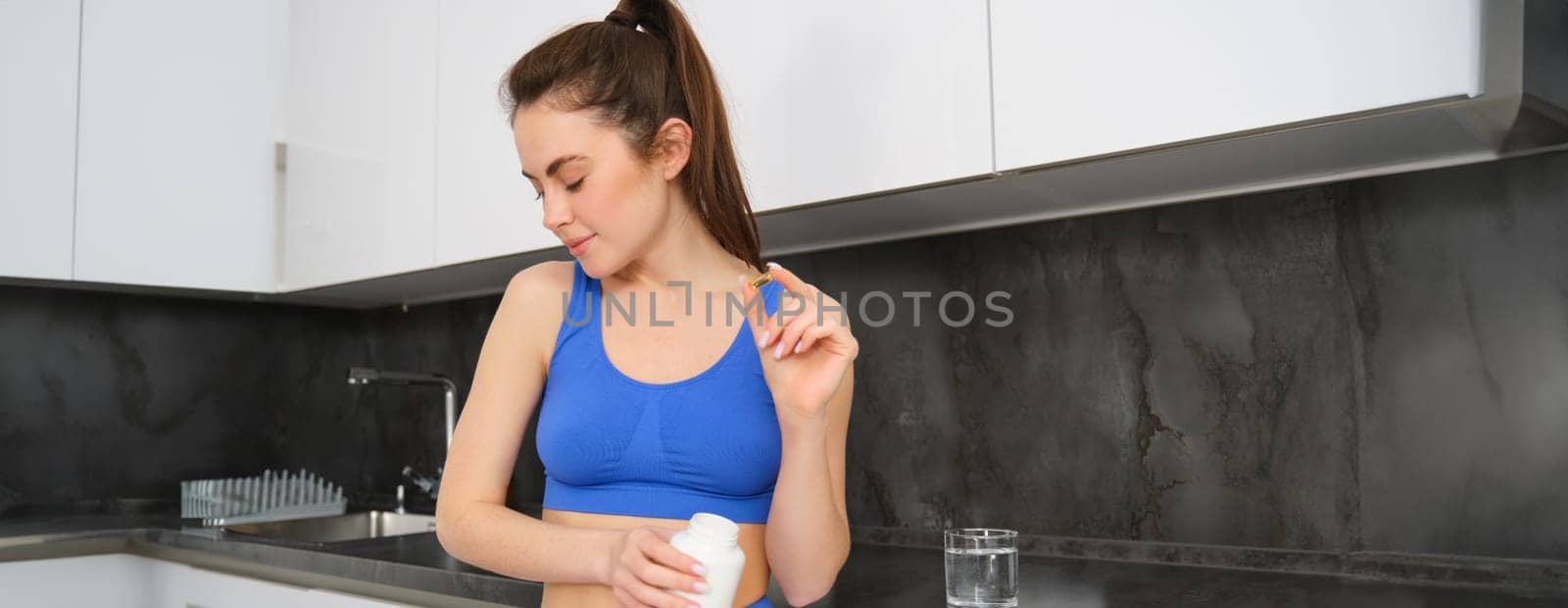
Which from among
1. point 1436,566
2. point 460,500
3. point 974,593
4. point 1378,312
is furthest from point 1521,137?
point 460,500

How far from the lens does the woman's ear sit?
1059mm

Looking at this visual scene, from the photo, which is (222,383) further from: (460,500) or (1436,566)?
(1436,566)

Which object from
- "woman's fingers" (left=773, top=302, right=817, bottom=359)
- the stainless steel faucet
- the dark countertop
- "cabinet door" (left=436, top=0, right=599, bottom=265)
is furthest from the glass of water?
the stainless steel faucet

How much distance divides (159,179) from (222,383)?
59 cm

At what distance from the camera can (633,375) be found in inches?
41.2

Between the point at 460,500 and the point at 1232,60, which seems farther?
the point at 1232,60

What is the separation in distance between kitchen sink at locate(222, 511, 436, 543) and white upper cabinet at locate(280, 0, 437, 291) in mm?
486

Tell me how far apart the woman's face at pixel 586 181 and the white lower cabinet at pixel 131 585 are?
41.5 inches

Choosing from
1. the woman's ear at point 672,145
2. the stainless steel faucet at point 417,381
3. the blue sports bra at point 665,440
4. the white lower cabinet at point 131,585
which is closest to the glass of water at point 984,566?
the blue sports bra at point 665,440

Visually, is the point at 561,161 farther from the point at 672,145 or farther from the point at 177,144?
the point at 177,144

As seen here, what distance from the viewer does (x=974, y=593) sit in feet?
3.86

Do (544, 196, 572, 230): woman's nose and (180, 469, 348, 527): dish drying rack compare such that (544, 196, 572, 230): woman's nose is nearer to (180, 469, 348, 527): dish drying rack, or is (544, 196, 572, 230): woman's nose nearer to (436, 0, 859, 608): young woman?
(436, 0, 859, 608): young woman

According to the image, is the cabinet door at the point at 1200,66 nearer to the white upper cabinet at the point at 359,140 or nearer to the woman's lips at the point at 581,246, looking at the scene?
the woman's lips at the point at 581,246

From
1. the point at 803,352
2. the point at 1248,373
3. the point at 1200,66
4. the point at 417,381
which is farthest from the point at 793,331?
the point at 417,381
